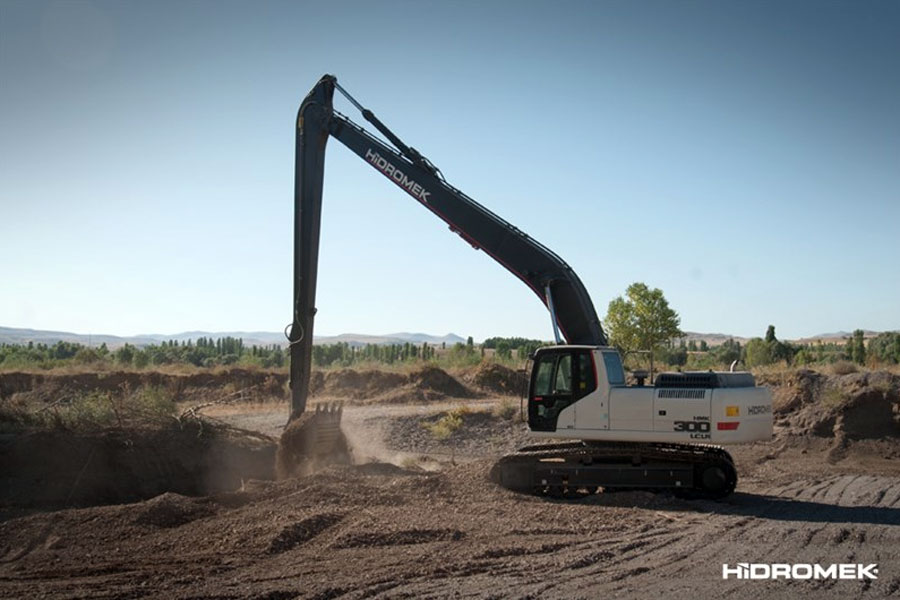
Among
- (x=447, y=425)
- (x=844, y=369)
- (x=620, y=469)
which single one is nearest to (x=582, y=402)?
(x=620, y=469)

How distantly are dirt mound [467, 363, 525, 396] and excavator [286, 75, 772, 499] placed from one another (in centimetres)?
2304

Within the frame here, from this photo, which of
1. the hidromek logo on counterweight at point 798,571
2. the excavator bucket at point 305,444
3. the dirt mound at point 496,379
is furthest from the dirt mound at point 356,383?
the hidromek logo on counterweight at point 798,571

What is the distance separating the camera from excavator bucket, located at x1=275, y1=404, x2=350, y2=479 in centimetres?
1561

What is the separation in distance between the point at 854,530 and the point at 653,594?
13.7 ft

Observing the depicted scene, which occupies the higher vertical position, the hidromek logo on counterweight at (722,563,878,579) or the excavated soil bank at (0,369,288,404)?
the excavated soil bank at (0,369,288,404)

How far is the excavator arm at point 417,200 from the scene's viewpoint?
565 inches

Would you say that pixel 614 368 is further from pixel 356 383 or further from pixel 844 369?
pixel 356 383

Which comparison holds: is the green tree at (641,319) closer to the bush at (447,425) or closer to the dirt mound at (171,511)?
the bush at (447,425)

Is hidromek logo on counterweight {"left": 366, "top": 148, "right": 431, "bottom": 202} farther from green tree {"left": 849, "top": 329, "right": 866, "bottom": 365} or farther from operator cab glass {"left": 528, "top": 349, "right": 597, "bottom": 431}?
green tree {"left": 849, "top": 329, "right": 866, "bottom": 365}

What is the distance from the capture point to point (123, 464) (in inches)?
630

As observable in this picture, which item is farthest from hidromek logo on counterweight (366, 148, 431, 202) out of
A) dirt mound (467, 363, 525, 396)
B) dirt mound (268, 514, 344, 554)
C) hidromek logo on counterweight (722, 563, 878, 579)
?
dirt mound (467, 363, 525, 396)

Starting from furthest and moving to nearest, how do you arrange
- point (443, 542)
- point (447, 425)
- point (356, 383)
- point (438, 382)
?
point (356, 383) < point (438, 382) < point (447, 425) < point (443, 542)

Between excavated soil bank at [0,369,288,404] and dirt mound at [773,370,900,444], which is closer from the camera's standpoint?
dirt mound at [773,370,900,444]

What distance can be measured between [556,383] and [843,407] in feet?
40.1
